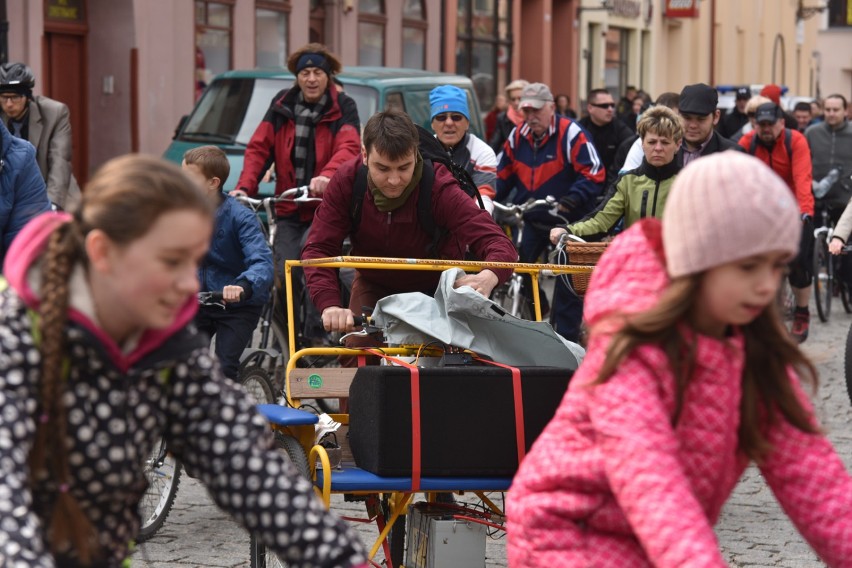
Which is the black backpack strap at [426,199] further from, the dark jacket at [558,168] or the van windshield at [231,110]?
the van windshield at [231,110]

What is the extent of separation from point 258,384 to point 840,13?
67662 mm

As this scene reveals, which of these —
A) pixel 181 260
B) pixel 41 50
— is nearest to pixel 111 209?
pixel 181 260

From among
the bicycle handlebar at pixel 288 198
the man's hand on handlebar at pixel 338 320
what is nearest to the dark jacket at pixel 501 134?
the bicycle handlebar at pixel 288 198

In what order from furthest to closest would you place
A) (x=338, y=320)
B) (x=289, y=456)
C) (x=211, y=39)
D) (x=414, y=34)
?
(x=414, y=34), (x=211, y=39), (x=338, y=320), (x=289, y=456)

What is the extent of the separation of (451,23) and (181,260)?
30.2 metres

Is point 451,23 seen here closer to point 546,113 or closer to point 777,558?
point 546,113

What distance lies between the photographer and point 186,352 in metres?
2.68

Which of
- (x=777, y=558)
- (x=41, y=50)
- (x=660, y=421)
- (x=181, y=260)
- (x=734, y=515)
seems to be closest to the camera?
(x=181, y=260)

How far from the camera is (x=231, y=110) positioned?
14773mm

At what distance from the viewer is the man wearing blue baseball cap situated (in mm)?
11023

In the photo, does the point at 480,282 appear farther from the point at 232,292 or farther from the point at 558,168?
the point at 558,168

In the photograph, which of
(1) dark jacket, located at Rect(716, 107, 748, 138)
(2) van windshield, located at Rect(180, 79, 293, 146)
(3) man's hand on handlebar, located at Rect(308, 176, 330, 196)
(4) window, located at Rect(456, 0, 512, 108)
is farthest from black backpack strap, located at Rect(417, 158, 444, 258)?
(4) window, located at Rect(456, 0, 512, 108)

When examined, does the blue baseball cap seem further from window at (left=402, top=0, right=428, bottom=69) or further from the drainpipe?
the drainpipe

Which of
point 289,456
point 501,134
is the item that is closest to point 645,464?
point 289,456
